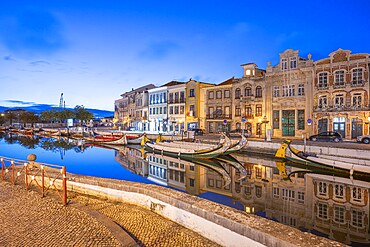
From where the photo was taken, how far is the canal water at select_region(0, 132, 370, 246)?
10930 mm

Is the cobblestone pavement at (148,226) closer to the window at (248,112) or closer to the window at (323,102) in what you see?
the window at (323,102)

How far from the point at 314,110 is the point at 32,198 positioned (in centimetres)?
3550

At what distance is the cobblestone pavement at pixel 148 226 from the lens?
6.35 metres

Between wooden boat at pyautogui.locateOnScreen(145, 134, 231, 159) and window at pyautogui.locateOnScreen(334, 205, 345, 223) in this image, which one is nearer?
window at pyautogui.locateOnScreen(334, 205, 345, 223)

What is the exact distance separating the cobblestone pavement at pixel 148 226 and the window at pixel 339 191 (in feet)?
36.4

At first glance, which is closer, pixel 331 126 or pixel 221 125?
pixel 331 126

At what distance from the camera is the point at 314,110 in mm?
36875

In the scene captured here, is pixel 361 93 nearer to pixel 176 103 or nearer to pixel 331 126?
pixel 331 126

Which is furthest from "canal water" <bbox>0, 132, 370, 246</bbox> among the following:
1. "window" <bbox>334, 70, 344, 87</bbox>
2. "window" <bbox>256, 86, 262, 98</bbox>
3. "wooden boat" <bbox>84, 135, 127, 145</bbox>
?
"window" <bbox>256, 86, 262, 98</bbox>

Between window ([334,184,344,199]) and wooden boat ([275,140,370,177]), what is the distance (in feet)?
11.7

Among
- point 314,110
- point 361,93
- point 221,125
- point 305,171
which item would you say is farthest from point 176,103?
point 305,171

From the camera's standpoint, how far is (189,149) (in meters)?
29.4

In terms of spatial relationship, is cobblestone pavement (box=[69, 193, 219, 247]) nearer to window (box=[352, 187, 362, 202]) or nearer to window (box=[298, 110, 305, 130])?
window (box=[352, 187, 362, 202])

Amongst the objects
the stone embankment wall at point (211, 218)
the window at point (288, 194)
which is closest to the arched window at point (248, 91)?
the window at point (288, 194)
